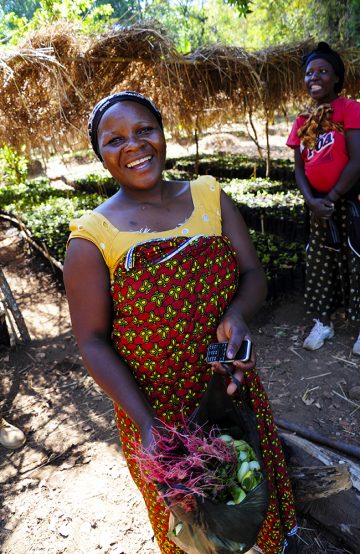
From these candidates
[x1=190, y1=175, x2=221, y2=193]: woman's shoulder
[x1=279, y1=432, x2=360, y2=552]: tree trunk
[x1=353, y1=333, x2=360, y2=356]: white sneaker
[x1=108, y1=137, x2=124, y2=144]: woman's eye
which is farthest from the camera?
[x1=353, y1=333, x2=360, y2=356]: white sneaker

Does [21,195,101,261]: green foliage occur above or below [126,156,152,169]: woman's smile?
below

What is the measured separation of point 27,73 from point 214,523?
4.53 meters

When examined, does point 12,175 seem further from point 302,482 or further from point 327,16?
point 302,482

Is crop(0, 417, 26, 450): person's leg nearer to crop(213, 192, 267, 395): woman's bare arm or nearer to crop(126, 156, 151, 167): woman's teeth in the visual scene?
crop(213, 192, 267, 395): woman's bare arm

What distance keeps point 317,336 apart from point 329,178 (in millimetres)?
1419

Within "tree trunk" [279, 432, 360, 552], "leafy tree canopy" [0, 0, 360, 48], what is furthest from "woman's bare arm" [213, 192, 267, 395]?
"leafy tree canopy" [0, 0, 360, 48]

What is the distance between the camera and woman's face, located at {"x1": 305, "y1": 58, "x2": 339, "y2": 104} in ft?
9.73

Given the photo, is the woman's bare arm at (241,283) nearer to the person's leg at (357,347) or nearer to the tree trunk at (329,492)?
the tree trunk at (329,492)

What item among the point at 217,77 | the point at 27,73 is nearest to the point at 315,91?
the point at 27,73

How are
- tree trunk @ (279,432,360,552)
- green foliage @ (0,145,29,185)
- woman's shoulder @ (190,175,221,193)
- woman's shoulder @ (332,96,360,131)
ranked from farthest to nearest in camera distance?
1. green foliage @ (0,145,29,185)
2. woman's shoulder @ (332,96,360,131)
3. tree trunk @ (279,432,360,552)
4. woman's shoulder @ (190,175,221,193)

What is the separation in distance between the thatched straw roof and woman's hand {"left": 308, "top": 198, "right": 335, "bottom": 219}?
2397 millimetres

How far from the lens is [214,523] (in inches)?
41.4

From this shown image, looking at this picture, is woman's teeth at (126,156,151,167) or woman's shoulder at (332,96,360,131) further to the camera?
Result: woman's shoulder at (332,96,360,131)

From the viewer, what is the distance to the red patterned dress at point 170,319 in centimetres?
130
